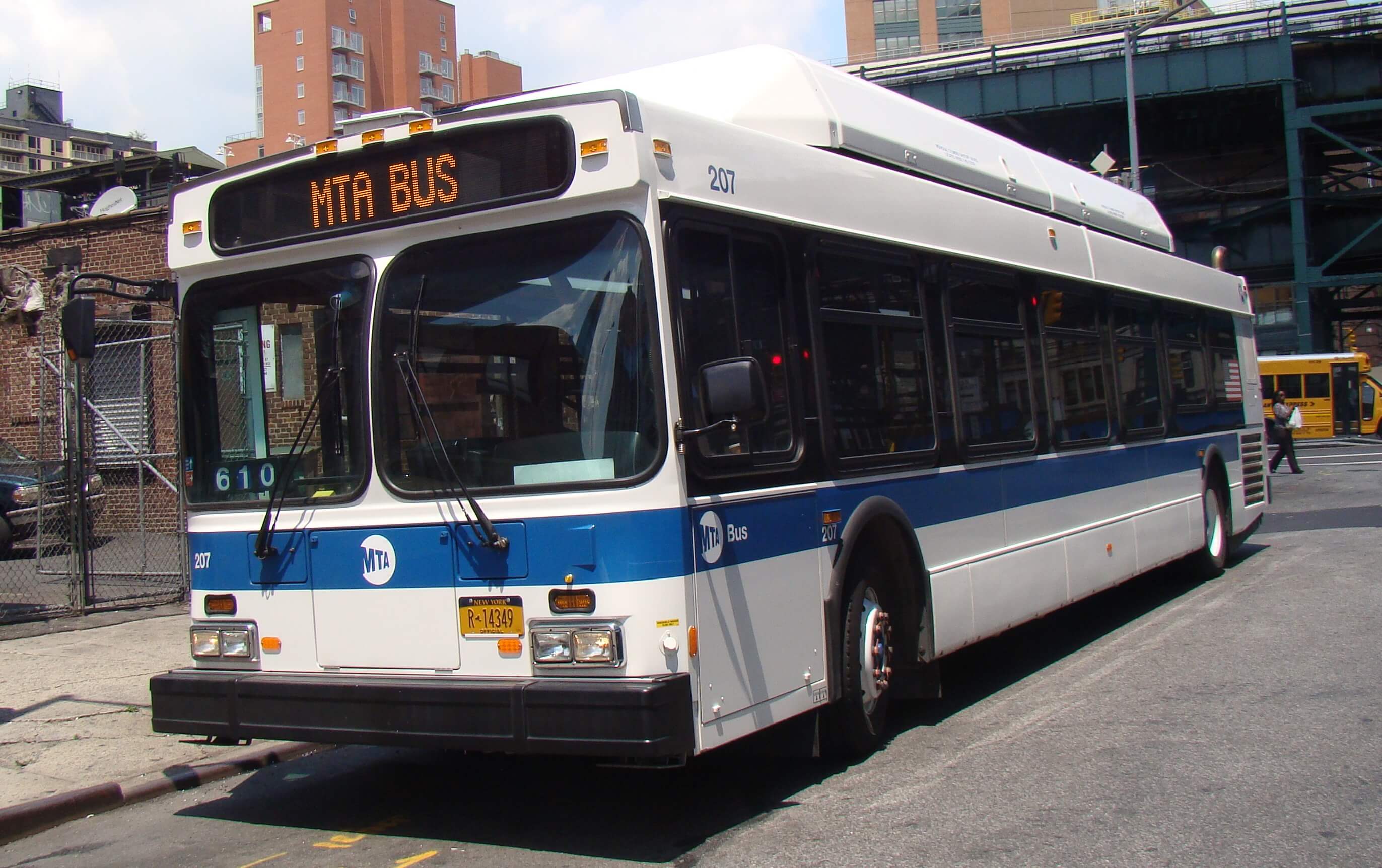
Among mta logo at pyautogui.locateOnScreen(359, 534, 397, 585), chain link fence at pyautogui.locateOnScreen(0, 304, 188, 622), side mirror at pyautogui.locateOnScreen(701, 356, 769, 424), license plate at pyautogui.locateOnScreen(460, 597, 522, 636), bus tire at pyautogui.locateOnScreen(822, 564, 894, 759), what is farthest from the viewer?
chain link fence at pyautogui.locateOnScreen(0, 304, 188, 622)

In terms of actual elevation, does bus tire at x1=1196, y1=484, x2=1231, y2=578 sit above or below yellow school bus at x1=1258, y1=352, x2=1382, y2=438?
below

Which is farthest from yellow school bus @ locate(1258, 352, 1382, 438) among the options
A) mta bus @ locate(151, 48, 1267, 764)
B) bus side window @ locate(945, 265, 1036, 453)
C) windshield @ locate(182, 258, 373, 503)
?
windshield @ locate(182, 258, 373, 503)

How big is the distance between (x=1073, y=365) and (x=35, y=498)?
14.0 metres

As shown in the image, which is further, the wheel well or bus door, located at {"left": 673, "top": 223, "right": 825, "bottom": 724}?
the wheel well

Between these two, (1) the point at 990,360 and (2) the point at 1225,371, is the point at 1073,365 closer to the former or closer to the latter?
(1) the point at 990,360

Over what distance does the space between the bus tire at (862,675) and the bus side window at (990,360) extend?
152 cm

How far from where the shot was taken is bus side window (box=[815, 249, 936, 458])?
6.25 m

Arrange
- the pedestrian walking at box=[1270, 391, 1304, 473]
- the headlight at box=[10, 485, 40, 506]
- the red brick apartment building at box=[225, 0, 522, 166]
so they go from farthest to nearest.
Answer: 1. the red brick apartment building at box=[225, 0, 522, 166]
2. the pedestrian walking at box=[1270, 391, 1304, 473]
3. the headlight at box=[10, 485, 40, 506]

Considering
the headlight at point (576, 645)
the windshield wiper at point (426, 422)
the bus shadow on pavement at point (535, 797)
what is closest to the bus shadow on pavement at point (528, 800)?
the bus shadow on pavement at point (535, 797)

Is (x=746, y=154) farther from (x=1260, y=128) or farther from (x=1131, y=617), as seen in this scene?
(x=1260, y=128)

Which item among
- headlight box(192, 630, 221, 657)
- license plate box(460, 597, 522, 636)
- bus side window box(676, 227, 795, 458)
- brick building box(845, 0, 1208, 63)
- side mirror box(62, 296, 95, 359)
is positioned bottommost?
headlight box(192, 630, 221, 657)

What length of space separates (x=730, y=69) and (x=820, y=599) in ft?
9.84

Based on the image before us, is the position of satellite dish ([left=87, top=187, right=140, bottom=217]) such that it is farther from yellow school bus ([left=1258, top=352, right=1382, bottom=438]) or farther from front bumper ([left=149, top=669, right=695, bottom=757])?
yellow school bus ([left=1258, top=352, right=1382, bottom=438])

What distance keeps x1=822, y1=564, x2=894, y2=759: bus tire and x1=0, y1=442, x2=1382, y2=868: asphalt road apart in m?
0.16
